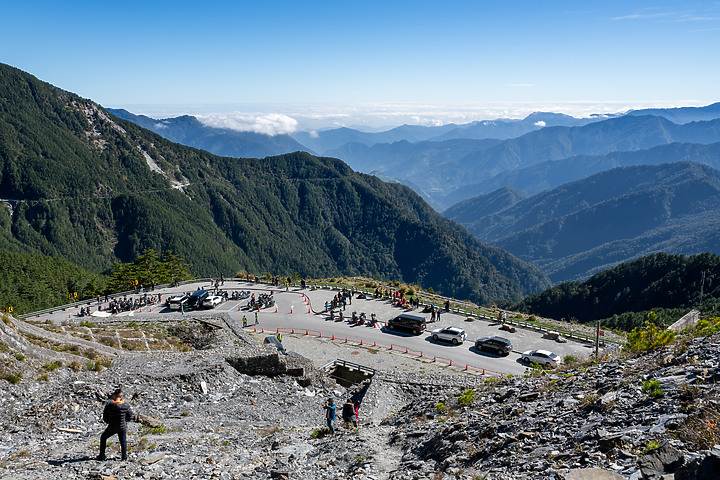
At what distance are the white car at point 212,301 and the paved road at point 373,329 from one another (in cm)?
56

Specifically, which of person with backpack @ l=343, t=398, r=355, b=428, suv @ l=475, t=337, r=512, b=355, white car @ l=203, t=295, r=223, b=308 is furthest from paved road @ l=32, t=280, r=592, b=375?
person with backpack @ l=343, t=398, r=355, b=428

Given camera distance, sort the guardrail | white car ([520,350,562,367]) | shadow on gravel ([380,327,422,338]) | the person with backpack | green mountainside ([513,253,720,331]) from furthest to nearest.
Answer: green mountainside ([513,253,720,331]), shadow on gravel ([380,327,422,338]), white car ([520,350,562,367]), the guardrail, the person with backpack

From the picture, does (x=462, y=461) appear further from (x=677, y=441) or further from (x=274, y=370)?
(x=274, y=370)

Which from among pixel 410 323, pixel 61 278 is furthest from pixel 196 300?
pixel 61 278

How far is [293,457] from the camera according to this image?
1242cm

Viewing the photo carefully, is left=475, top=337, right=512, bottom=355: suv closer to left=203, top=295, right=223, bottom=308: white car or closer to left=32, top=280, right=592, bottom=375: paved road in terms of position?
left=32, top=280, right=592, bottom=375: paved road

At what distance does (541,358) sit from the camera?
2980 centimetres

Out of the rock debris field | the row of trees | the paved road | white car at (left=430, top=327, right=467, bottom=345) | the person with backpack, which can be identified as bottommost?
the row of trees

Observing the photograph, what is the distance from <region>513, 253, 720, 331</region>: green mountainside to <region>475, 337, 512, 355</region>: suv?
45728mm

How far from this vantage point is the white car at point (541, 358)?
1153 inches

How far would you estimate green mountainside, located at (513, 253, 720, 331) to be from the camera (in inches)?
3004

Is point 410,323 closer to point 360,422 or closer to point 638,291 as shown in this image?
point 360,422

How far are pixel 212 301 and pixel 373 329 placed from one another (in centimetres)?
1648

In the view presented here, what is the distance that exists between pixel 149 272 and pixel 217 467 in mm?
58571
